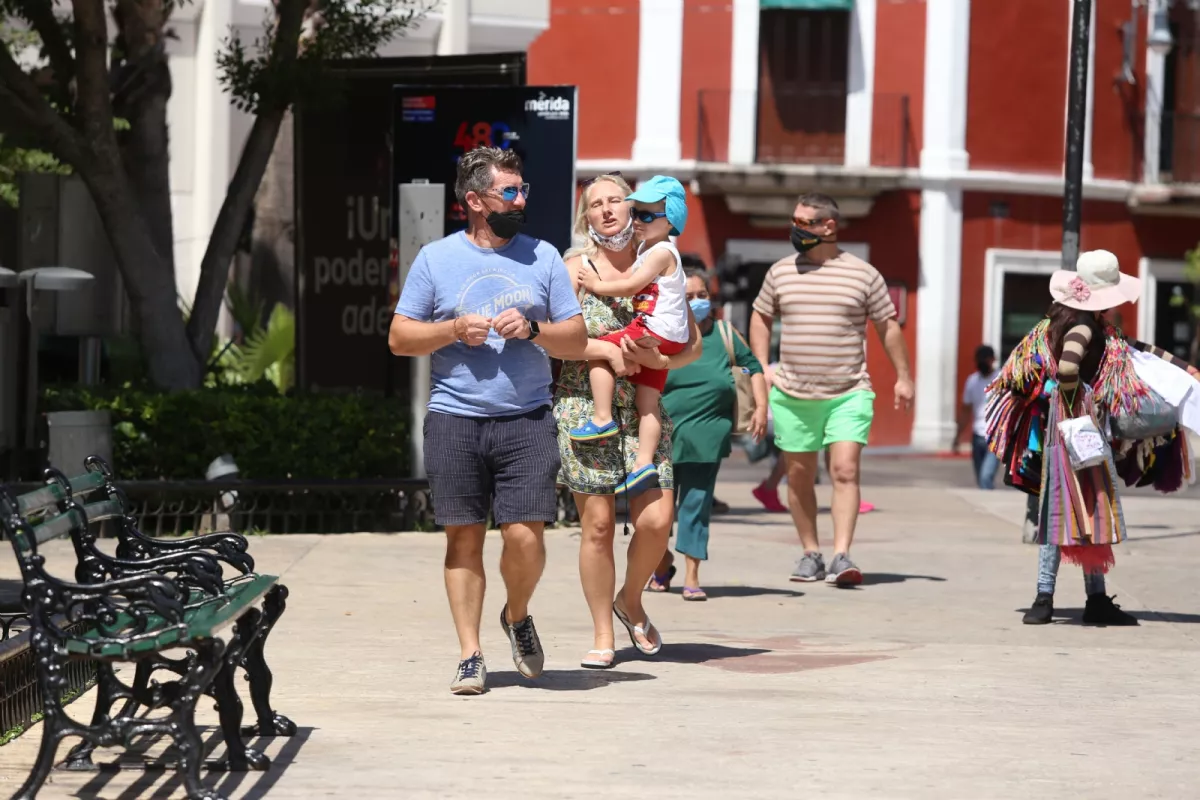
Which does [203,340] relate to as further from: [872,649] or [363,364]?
[872,649]

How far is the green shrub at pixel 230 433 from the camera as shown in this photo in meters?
12.5

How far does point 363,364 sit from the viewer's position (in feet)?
48.9

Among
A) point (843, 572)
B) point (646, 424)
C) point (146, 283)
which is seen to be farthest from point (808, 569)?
point (146, 283)

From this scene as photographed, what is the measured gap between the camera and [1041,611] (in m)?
9.37

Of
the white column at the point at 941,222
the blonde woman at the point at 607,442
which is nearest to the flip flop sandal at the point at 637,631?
the blonde woman at the point at 607,442

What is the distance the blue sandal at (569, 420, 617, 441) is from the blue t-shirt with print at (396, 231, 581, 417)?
1.55 ft

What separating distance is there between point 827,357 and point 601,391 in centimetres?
320

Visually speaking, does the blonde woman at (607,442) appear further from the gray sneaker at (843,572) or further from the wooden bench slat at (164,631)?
the gray sneaker at (843,572)

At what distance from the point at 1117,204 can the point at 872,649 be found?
2722 centimetres

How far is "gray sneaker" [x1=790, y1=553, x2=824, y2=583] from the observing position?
10875 mm

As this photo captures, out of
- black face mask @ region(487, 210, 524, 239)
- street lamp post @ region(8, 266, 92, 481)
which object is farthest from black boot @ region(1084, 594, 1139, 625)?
street lamp post @ region(8, 266, 92, 481)

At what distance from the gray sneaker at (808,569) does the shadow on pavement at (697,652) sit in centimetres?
239

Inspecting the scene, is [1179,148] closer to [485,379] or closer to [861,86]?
[861,86]

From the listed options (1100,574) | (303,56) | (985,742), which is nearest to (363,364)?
(303,56)
